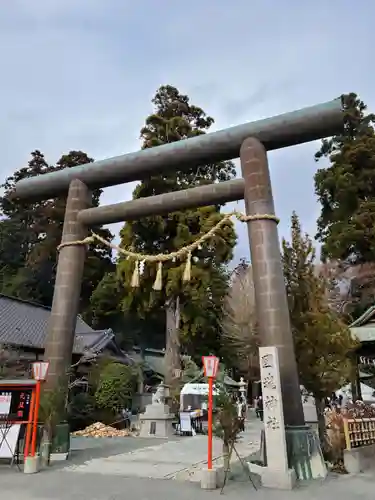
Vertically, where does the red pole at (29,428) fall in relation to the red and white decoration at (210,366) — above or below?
below

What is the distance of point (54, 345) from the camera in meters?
9.45

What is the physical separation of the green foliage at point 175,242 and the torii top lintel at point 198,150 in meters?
Answer: 7.62

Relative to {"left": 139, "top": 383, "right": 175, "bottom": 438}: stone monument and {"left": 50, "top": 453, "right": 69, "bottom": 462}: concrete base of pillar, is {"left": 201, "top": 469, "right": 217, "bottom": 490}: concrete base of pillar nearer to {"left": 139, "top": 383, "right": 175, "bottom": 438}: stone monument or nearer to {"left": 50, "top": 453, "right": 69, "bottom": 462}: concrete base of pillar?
{"left": 50, "top": 453, "right": 69, "bottom": 462}: concrete base of pillar

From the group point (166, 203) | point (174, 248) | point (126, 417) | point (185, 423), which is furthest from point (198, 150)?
point (126, 417)

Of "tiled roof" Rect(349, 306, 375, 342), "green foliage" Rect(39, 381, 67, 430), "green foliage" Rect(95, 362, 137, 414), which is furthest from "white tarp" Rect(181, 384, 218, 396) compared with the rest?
"green foliage" Rect(39, 381, 67, 430)

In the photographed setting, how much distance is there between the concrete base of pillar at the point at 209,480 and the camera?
6438 mm

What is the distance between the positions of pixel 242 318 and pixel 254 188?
850 inches

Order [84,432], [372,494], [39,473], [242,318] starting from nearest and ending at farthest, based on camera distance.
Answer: [372,494] → [39,473] → [84,432] → [242,318]

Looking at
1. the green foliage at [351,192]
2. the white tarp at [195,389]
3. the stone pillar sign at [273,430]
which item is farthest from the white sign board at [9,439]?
the green foliage at [351,192]

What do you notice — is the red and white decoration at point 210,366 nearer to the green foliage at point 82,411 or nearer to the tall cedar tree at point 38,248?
the green foliage at point 82,411

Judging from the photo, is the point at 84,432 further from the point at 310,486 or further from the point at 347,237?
the point at 347,237

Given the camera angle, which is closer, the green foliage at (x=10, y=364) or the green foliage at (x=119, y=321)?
the green foliage at (x=10, y=364)

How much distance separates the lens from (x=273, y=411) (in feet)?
22.3

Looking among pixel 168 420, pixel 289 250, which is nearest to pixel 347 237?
pixel 168 420
